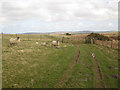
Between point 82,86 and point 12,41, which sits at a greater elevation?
point 12,41

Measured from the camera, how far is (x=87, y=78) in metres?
11.4

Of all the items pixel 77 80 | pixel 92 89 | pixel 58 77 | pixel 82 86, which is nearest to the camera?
pixel 92 89

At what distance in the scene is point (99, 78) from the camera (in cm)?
1124

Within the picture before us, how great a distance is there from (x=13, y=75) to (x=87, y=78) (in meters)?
7.77

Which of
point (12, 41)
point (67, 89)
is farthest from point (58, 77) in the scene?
point (12, 41)

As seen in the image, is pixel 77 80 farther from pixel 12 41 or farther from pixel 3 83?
pixel 12 41

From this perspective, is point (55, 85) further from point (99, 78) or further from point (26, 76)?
point (99, 78)

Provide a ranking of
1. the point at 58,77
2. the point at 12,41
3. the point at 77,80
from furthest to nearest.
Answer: the point at 12,41, the point at 58,77, the point at 77,80

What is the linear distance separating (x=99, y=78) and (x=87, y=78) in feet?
3.92

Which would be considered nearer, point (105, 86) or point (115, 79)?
point (105, 86)

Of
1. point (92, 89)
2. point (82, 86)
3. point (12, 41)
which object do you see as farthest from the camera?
point (12, 41)

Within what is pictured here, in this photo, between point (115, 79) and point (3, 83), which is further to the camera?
point (115, 79)

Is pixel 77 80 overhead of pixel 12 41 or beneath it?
beneath

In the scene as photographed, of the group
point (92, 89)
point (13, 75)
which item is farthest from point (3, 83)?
point (92, 89)
